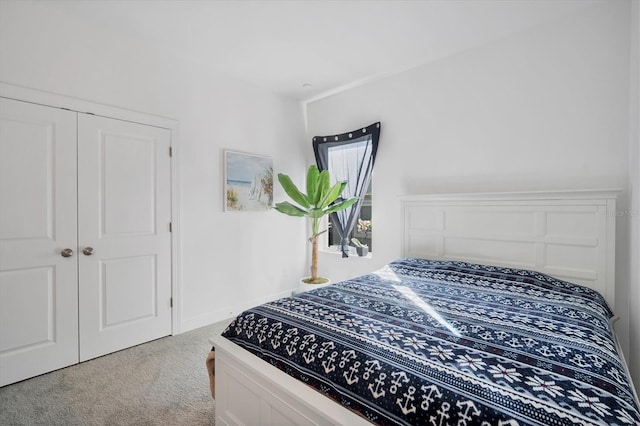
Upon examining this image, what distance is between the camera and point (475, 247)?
8.89 ft

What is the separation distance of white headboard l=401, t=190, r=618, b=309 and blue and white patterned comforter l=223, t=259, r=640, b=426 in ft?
1.02

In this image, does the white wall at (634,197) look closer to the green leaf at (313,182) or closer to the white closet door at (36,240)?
the green leaf at (313,182)

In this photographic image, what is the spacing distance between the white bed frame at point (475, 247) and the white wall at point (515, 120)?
16 centimetres

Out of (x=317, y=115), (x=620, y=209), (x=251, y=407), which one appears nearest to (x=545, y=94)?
(x=620, y=209)

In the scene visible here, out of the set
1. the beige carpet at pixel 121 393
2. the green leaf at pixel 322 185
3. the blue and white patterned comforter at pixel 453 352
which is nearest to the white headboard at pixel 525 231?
the blue and white patterned comforter at pixel 453 352

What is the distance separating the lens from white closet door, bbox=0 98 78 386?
212 centimetres

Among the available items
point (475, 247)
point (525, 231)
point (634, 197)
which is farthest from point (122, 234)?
point (634, 197)

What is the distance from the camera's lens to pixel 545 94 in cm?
244

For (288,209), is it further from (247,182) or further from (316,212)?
(247,182)

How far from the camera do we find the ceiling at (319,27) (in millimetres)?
2248

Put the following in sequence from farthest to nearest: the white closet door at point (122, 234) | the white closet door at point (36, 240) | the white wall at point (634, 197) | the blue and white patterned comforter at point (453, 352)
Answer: the white closet door at point (122, 234) < the white closet door at point (36, 240) < the white wall at point (634, 197) < the blue and white patterned comforter at point (453, 352)

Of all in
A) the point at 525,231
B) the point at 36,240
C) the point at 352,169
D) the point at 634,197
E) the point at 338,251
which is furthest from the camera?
the point at 338,251

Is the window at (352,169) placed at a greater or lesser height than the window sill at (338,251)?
greater

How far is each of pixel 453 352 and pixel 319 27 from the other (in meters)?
2.47
